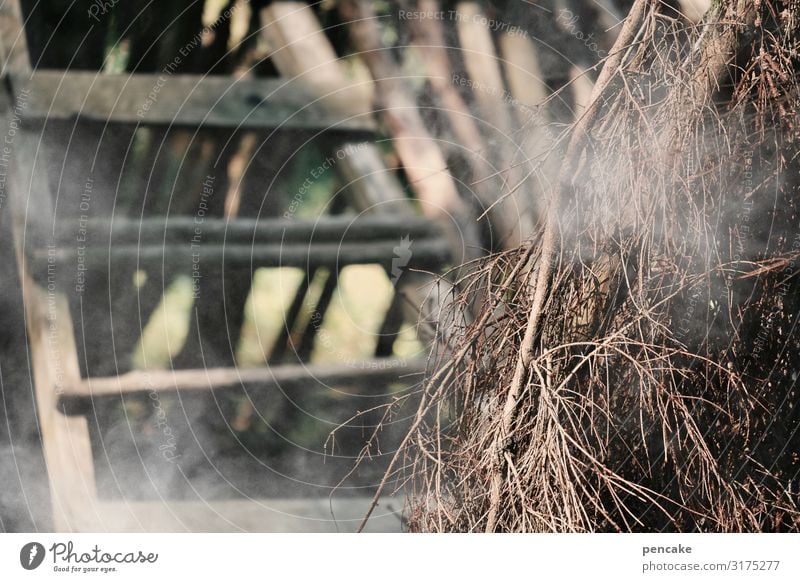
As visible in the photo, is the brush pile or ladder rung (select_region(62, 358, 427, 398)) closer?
the brush pile

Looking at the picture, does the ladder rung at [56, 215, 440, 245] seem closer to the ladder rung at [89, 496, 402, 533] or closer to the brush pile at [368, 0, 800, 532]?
the brush pile at [368, 0, 800, 532]

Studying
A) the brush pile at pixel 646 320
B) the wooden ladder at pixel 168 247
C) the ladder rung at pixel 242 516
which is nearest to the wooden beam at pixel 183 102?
the wooden ladder at pixel 168 247

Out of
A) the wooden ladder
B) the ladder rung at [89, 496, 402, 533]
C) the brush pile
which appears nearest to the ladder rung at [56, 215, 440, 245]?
the wooden ladder

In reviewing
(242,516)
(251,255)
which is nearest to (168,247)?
(251,255)

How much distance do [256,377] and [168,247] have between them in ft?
1.07

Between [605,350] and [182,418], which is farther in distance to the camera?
[182,418]

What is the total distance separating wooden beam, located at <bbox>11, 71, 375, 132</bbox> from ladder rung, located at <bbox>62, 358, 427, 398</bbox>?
50 centimetres

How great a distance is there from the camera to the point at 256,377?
1.73 meters

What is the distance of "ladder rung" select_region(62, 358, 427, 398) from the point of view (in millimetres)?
1709

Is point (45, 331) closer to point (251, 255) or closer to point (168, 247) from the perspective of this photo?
point (168, 247)
